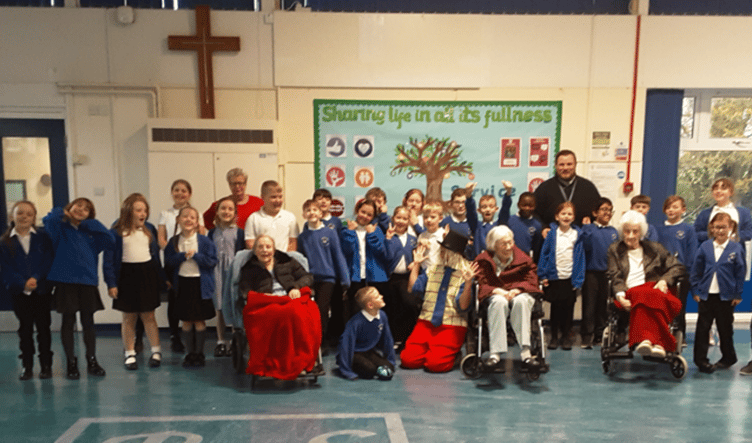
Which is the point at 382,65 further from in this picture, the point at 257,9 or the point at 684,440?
the point at 684,440

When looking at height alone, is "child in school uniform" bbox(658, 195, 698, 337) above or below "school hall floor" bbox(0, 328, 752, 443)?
above

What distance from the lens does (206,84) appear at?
471 cm

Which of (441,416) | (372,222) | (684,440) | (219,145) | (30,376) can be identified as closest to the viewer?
(684,440)

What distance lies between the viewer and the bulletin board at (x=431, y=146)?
4.91 meters

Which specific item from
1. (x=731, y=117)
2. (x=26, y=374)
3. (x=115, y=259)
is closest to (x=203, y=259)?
(x=115, y=259)

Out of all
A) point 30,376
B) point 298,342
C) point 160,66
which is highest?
point 160,66

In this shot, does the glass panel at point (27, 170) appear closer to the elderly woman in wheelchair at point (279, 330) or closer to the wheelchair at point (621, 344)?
the elderly woman in wheelchair at point (279, 330)

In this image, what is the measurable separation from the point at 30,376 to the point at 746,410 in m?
4.70

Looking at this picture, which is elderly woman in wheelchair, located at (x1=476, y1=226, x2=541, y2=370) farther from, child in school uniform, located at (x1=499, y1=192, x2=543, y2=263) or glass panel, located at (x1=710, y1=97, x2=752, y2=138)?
glass panel, located at (x1=710, y1=97, x2=752, y2=138)

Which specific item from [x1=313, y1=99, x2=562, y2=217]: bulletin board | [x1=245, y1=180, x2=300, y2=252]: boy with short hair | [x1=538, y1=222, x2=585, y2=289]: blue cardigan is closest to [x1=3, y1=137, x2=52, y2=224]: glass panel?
[x1=245, y1=180, x2=300, y2=252]: boy with short hair

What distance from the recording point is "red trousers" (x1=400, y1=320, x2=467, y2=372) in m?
3.66

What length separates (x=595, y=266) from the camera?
4.23 m

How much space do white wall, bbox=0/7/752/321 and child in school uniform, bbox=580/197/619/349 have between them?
0.93 meters

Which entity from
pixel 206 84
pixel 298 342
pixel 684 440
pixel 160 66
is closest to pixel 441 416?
pixel 298 342
